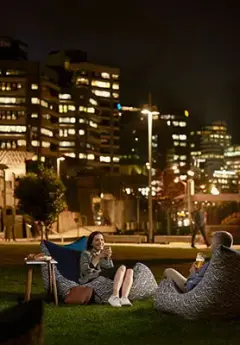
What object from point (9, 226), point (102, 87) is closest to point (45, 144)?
A: point (102, 87)

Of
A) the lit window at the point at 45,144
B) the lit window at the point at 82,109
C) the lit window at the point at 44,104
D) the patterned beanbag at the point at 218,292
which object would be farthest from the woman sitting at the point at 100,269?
the lit window at the point at 82,109

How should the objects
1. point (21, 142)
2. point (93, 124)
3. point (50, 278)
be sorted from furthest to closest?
point (93, 124) → point (21, 142) → point (50, 278)

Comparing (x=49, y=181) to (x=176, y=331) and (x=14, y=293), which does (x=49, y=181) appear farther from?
(x=176, y=331)

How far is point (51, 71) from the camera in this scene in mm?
162375

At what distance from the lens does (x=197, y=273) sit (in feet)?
34.4

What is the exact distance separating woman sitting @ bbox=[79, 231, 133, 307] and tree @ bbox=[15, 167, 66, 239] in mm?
33894

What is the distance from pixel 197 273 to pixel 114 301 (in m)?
1.57

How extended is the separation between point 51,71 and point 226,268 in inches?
6113

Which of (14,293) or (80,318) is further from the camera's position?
(14,293)

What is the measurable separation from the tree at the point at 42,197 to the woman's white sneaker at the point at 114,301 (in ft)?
114

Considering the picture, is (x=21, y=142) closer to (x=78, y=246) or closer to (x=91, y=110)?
(x=91, y=110)

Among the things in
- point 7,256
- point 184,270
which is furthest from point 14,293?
point 7,256

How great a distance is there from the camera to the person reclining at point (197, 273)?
10000 millimetres

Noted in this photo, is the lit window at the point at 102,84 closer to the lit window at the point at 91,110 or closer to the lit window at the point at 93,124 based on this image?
the lit window at the point at 91,110
